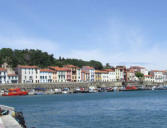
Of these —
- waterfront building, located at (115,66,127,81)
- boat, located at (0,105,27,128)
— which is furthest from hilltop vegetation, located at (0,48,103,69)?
boat, located at (0,105,27,128)

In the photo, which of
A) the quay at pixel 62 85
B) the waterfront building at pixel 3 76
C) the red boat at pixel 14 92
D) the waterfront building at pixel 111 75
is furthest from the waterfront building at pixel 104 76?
the red boat at pixel 14 92

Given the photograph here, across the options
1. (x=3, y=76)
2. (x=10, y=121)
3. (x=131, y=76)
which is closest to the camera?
(x=10, y=121)

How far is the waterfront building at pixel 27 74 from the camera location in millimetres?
132625

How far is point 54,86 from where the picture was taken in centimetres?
13175

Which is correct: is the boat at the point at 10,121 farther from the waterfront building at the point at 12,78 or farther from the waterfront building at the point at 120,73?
the waterfront building at the point at 120,73

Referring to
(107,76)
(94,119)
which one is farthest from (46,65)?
(94,119)

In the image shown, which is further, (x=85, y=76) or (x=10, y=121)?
(x=85, y=76)

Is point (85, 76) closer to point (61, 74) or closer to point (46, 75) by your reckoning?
point (61, 74)

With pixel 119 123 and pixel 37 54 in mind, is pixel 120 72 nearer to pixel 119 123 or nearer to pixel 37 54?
pixel 37 54

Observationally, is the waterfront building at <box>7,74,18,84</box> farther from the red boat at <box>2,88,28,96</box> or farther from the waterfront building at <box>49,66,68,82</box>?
the waterfront building at <box>49,66,68,82</box>

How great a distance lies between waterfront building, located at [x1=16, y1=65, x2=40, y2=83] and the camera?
133 metres

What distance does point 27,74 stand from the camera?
13450cm

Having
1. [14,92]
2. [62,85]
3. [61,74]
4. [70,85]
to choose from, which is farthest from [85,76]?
[14,92]

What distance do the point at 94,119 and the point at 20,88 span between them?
276ft
